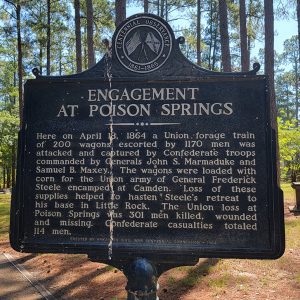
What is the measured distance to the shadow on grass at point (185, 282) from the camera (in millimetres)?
6117

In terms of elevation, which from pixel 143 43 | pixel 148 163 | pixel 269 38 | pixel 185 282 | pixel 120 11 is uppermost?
pixel 269 38

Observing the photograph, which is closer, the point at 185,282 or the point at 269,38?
the point at 185,282

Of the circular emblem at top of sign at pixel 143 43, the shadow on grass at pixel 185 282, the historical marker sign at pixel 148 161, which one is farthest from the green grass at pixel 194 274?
the circular emblem at top of sign at pixel 143 43

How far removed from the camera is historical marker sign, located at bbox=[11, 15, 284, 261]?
3.19m

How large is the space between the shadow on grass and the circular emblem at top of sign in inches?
155

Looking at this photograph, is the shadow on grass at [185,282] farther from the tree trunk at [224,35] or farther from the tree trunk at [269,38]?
the tree trunk at [269,38]

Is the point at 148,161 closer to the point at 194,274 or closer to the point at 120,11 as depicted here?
the point at 194,274

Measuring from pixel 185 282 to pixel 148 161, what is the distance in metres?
4.02

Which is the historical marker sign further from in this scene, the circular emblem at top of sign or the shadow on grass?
the shadow on grass

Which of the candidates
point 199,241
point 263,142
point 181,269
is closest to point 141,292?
point 199,241

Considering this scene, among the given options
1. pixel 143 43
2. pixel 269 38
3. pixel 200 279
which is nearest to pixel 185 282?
pixel 200 279

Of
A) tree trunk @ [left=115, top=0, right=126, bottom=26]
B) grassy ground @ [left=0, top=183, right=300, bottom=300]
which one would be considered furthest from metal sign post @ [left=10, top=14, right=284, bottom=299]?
tree trunk @ [left=115, top=0, right=126, bottom=26]

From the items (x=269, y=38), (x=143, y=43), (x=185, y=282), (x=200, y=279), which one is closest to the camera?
(x=143, y=43)

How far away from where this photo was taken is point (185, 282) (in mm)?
6656
